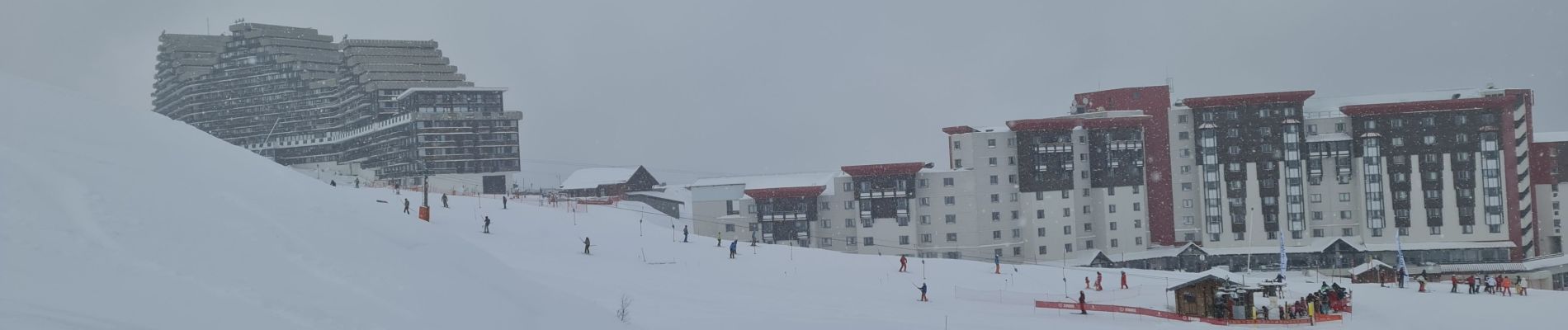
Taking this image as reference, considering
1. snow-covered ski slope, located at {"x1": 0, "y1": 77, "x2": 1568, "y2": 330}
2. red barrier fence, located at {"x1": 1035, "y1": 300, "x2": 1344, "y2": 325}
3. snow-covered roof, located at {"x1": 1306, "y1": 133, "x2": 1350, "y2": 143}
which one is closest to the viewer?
snow-covered ski slope, located at {"x1": 0, "y1": 77, "x2": 1568, "y2": 330}

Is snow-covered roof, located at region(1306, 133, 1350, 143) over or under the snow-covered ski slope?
over

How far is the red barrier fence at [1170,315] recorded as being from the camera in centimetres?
3550

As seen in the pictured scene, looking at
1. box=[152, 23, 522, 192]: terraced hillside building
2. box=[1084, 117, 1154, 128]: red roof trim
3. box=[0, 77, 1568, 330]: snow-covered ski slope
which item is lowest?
box=[0, 77, 1568, 330]: snow-covered ski slope

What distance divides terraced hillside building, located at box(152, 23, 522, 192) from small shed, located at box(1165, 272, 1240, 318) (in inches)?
2750

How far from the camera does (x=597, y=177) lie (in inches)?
4392

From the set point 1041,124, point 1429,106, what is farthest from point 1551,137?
point 1041,124

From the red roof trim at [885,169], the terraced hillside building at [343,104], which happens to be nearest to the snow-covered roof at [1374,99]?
the red roof trim at [885,169]

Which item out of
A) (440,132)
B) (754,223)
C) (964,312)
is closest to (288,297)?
(964,312)

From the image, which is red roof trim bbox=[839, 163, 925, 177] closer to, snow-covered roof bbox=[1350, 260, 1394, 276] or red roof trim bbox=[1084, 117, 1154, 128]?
red roof trim bbox=[1084, 117, 1154, 128]

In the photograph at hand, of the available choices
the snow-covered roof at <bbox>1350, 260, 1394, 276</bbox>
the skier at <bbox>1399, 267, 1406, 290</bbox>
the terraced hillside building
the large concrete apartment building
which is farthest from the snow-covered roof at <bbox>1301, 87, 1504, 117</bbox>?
the terraced hillside building

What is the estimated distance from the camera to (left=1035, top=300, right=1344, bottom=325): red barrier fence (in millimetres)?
35500

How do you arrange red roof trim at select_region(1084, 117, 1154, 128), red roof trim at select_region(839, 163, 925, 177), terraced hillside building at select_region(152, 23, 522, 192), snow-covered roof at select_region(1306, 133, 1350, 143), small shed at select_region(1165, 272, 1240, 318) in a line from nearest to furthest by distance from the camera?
small shed at select_region(1165, 272, 1240, 318)
red roof trim at select_region(839, 163, 925, 177)
red roof trim at select_region(1084, 117, 1154, 128)
snow-covered roof at select_region(1306, 133, 1350, 143)
terraced hillside building at select_region(152, 23, 522, 192)

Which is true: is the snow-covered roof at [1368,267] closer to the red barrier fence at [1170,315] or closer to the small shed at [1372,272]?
the small shed at [1372,272]

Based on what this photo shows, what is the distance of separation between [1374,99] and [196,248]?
98.2m
